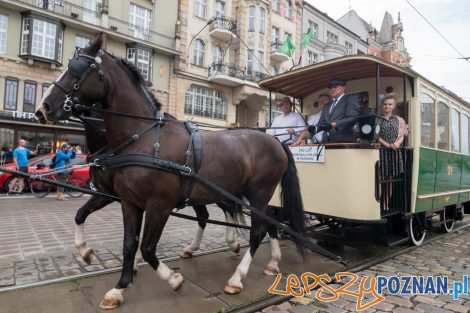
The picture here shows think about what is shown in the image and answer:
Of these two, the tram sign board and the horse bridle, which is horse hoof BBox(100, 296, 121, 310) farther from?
the tram sign board

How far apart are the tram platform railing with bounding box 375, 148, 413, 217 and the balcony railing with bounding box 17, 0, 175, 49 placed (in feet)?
63.2

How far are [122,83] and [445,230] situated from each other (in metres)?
7.37

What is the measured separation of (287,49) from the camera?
20.3m

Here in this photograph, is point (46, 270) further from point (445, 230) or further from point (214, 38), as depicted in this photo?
point (214, 38)

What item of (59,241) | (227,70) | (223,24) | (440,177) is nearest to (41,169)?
(59,241)

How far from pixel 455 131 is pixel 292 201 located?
4813mm

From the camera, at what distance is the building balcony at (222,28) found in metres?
23.9

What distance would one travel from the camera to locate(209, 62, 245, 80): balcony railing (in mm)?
23828

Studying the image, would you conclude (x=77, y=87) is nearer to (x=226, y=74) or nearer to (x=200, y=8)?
(x=226, y=74)

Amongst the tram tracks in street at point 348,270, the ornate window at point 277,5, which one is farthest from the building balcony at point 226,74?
the tram tracks in street at point 348,270

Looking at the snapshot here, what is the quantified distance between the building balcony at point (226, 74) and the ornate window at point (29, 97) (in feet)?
36.7

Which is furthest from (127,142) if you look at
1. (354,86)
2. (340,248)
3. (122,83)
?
(354,86)

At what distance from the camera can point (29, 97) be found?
57.2ft

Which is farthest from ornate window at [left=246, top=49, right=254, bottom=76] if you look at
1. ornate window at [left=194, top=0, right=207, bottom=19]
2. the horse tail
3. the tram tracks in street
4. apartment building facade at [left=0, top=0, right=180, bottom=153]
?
the horse tail
